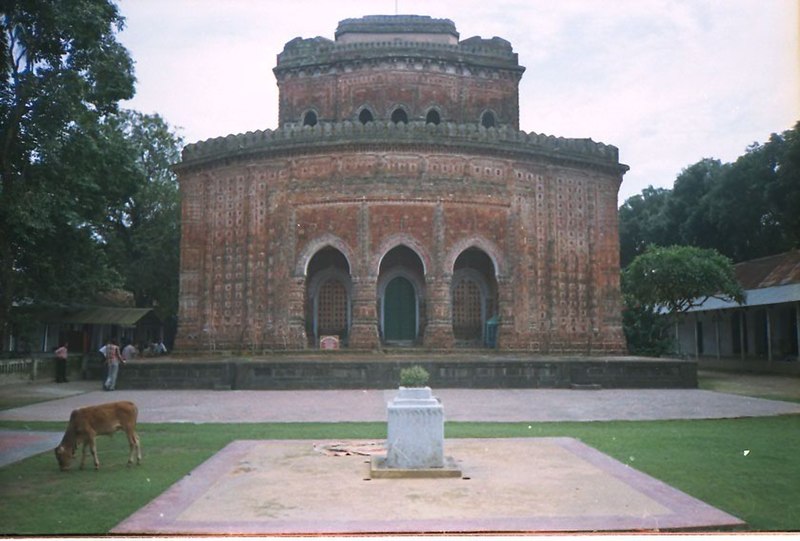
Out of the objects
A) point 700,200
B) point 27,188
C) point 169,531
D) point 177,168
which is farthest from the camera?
point 700,200

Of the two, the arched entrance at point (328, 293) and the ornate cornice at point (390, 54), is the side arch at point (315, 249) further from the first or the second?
the ornate cornice at point (390, 54)

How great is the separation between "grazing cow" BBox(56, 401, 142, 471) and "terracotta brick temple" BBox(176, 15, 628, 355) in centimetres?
1308

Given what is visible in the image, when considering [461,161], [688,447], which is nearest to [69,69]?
[688,447]

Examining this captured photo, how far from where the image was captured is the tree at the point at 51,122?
8.67 meters

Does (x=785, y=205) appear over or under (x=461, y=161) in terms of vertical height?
under

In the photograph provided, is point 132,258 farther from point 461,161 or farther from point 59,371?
point 461,161

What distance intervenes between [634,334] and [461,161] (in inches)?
357

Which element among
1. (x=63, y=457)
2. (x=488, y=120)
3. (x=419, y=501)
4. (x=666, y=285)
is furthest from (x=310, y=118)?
(x=419, y=501)

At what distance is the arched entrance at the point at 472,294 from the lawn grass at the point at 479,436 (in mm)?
11722

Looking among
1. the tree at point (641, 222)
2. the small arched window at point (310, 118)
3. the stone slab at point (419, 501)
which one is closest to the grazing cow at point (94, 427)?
the stone slab at point (419, 501)

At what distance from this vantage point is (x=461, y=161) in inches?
858

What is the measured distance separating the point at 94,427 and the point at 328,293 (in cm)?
1557

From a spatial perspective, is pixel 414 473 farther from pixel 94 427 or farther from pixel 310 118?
pixel 310 118

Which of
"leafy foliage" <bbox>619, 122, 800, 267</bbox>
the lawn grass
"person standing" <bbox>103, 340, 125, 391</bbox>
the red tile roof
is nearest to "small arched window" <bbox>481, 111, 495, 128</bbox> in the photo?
"leafy foliage" <bbox>619, 122, 800, 267</bbox>
